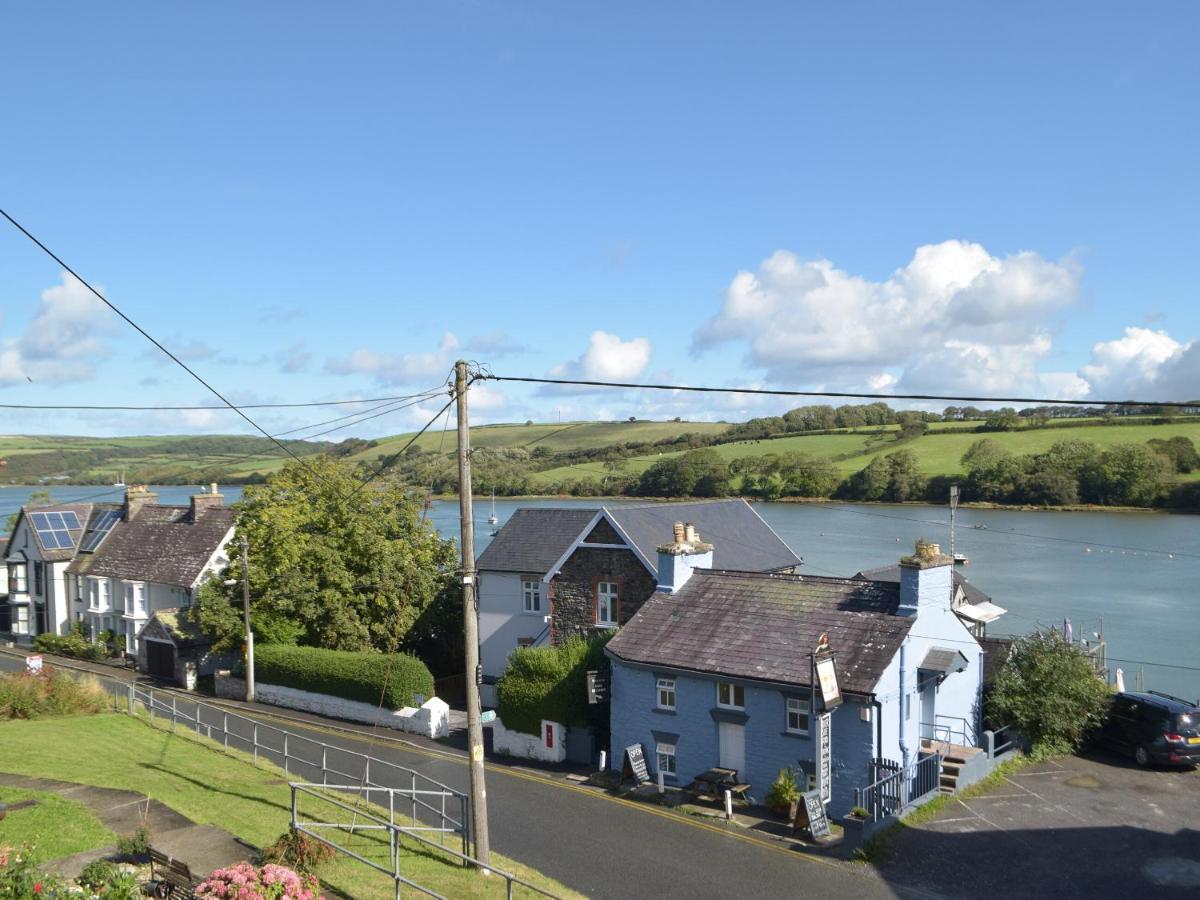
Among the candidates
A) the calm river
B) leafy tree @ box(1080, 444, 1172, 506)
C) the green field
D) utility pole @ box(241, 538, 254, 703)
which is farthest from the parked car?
the green field

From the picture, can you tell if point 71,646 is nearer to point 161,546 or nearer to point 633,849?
point 161,546

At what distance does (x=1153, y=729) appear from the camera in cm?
2494

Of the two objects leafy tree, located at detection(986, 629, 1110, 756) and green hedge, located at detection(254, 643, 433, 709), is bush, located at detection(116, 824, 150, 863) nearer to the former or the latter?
green hedge, located at detection(254, 643, 433, 709)

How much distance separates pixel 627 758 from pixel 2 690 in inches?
771

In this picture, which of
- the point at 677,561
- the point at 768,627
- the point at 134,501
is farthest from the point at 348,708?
the point at 134,501

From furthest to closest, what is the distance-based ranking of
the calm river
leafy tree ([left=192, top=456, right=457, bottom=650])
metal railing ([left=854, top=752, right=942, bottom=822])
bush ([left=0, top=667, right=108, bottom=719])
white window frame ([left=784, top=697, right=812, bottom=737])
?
the calm river, leafy tree ([left=192, top=456, right=457, bottom=650]), bush ([left=0, top=667, right=108, bottom=719]), white window frame ([left=784, top=697, right=812, bottom=737]), metal railing ([left=854, top=752, right=942, bottom=822])

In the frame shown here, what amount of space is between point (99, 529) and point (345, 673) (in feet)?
95.9

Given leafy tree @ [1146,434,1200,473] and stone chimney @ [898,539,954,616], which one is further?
leafy tree @ [1146,434,1200,473]

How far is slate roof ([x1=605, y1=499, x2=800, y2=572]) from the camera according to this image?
113 feet

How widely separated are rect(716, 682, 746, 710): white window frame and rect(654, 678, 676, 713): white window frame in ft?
4.84

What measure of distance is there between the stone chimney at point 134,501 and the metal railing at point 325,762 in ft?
72.0

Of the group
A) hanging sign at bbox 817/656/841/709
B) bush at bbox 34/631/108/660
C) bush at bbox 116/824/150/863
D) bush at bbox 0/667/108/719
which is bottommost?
bush at bbox 34/631/108/660

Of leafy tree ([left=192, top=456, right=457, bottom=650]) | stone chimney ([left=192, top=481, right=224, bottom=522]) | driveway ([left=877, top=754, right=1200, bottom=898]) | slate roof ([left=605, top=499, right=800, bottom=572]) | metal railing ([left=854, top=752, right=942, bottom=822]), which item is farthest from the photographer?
stone chimney ([left=192, top=481, right=224, bottom=522])

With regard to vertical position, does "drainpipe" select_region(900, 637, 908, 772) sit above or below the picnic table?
above
